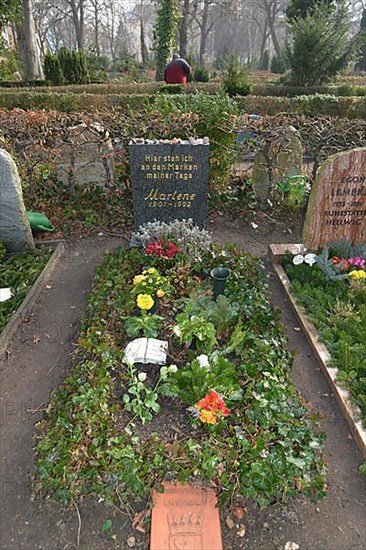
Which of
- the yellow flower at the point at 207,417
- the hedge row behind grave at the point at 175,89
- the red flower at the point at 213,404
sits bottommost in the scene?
the yellow flower at the point at 207,417

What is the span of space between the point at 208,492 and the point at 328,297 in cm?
252

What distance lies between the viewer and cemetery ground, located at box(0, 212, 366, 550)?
8.52ft

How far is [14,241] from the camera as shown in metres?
5.47

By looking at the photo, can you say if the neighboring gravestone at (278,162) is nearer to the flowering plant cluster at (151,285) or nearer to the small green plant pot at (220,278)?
the small green plant pot at (220,278)

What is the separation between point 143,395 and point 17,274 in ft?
8.32

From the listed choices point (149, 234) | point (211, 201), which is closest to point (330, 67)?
point (211, 201)

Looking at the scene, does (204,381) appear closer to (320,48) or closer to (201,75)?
(320,48)

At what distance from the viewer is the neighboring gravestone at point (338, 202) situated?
4.90m

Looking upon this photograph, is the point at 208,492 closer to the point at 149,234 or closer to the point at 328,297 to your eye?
the point at 328,297

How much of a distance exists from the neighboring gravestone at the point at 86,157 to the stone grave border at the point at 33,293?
1525 millimetres

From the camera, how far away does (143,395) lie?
10.9 ft

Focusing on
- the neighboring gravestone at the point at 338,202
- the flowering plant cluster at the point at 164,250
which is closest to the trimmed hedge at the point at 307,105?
the neighboring gravestone at the point at 338,202

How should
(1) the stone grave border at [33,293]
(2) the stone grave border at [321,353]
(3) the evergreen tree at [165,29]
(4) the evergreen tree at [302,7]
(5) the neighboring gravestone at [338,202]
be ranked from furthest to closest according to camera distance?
(3) the evergreen tree at [165,29] < (4) the evergreen tree at [302,7] < (5) the neighboring gravestone at [338,202] < (1) the stone grave border at [33,293] < (2) the stone grave border at [321,353]

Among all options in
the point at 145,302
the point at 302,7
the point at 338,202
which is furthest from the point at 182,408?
the point at 302,7
